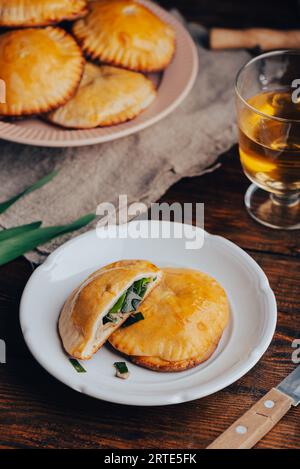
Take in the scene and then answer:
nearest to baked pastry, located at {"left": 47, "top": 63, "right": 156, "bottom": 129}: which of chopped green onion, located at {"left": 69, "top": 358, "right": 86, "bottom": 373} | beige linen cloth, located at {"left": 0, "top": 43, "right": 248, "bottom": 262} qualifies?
beige linen cloth, located at {"left": 0, "top": 43, "right": 248, "bottom": 262}

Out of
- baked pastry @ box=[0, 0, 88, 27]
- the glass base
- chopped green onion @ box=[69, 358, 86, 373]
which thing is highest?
baked pastry @ box=[0, 0, 88, 27]

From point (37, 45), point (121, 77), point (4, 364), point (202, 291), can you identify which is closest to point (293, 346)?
point (202, 291)

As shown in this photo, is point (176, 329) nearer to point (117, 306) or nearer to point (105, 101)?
point (117, 306)

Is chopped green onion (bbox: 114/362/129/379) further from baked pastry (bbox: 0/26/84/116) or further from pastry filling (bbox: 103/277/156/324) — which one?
baked pastry (bbox: 0/26/84/116)

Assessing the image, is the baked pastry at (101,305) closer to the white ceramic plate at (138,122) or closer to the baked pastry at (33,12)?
the white ceramic plate at (138,122)

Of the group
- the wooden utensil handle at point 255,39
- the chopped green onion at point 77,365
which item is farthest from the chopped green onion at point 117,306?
the wooden utensil handle at point 255,39

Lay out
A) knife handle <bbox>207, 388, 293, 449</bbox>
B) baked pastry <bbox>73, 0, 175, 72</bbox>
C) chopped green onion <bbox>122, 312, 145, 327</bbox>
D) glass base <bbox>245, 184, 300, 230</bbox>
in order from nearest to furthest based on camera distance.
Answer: knife handle <bbox>207, 388, 293, 449</bbox> → chopped green onion <bbox>122, 312, 145, 327</bbox> → glass base <bbox>245, 184, 300, 230</bbox> → baked pastry <bbox>73, 0, 175, 72</bbox>

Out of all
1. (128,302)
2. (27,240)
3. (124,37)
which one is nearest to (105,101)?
(124,37)

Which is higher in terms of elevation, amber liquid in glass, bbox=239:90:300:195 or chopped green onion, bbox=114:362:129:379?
amber liquid in glass, bbox=239:90:300:195

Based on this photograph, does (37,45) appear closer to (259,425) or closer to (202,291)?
(202,291)
